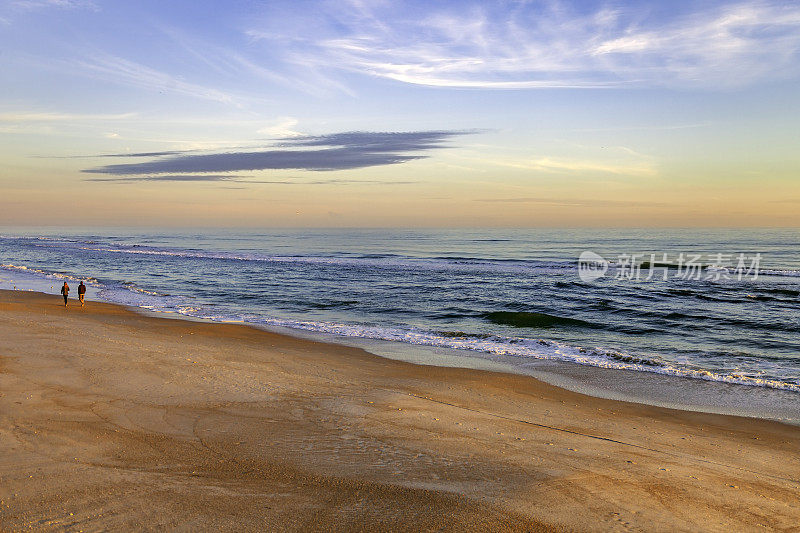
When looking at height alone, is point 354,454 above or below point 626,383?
above

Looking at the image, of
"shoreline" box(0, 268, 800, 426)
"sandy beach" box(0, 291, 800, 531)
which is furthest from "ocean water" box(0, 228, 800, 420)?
"sandy beach" box(0, 291, 800, 531)

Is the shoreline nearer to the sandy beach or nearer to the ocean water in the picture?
the ocean water

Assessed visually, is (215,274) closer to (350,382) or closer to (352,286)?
(352,286)

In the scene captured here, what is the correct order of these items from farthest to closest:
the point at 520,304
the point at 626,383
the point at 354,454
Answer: the point at 520,304, the point at 626,383, the point at 354,454

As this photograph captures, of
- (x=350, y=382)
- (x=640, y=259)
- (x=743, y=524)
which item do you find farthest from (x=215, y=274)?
(x=640, y=259)

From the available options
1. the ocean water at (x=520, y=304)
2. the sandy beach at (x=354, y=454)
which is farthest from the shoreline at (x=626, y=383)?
the sandy beach at (x=354, y=454)

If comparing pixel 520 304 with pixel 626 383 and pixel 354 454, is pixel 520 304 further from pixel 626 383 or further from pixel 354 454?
pixel 354 454

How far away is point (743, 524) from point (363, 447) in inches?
183

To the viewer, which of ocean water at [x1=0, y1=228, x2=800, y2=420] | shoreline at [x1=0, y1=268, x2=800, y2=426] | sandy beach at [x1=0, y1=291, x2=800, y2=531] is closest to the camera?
sandy beach at [x1=0, y1=291, x2=800, y2=531]

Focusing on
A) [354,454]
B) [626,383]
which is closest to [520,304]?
[626,383]

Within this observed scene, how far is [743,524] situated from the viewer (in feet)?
17.9

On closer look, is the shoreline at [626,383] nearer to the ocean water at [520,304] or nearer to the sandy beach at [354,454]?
the ocean water at [520,304]

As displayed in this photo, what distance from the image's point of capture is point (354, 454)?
22.5ft

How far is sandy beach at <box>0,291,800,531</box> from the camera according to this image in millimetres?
5363
